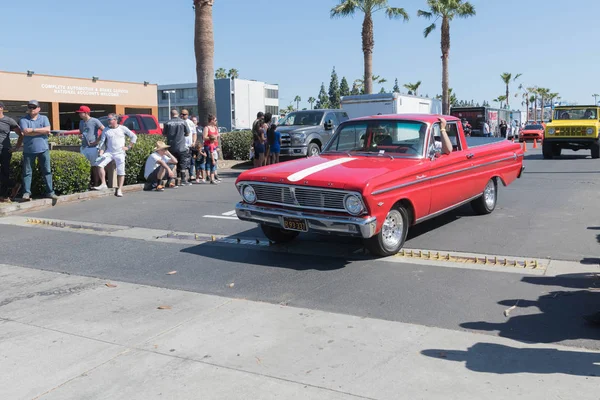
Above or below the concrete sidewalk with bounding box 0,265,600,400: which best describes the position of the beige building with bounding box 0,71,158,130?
above

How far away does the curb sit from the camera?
11084 millimetres

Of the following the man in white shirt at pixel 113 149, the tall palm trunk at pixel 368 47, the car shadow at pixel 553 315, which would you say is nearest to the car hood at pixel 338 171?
the car shadow at pixel 553 315

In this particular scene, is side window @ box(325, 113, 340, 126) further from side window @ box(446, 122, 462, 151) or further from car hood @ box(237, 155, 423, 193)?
car hood @ box(237, 155, 423, 193)

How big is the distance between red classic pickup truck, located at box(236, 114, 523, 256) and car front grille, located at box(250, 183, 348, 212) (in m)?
0.01

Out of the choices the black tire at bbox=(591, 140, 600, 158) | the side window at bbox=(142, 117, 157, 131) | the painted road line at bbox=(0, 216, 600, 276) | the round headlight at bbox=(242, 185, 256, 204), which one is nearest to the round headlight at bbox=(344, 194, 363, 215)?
the painted road line at bbox=(0, 216, 600, 276)

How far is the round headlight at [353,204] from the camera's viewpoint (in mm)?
6746

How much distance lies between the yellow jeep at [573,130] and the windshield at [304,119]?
962 centimetres

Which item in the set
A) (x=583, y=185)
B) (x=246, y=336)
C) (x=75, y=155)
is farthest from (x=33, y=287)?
(x=583, y=185)

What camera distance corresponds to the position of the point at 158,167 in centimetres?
1385

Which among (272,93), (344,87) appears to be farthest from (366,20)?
(344,87)

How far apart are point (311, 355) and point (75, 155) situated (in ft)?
31.5

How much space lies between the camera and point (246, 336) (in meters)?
4.92

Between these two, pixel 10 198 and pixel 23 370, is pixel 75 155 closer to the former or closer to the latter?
pixel 10 198

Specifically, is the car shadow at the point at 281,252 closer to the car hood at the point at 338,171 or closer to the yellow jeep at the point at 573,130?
the car hood at the point at 338,171
